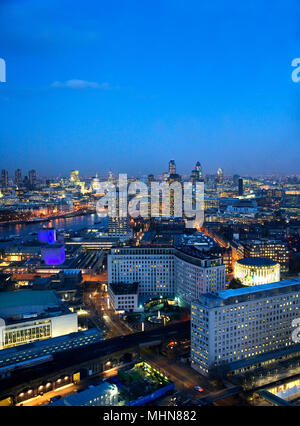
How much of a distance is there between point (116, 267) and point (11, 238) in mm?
8808

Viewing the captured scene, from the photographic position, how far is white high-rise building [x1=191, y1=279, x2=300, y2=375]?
14.5ft

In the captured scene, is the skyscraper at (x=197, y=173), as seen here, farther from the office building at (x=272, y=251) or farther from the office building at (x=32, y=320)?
the office building at (x=32, y=320)

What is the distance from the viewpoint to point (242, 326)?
462cm

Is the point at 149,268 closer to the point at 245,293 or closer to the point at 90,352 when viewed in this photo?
the point at 90,352

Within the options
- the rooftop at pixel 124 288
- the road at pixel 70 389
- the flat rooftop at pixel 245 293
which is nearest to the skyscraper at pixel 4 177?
the rooftop at pixel 124 288

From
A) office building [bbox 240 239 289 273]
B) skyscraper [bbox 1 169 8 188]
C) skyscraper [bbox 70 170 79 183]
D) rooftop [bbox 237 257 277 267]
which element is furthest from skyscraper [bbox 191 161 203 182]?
rooftop [bbox 237 257 277 267]

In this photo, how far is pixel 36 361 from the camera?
468cm

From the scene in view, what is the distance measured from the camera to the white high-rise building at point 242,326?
4.43m

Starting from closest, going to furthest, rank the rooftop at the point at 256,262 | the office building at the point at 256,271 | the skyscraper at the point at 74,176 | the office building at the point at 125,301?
the office building at the point at 125,301
the office building at the point at 256,271
the rooftop at the point at 256,262
the skyscraper at the point at 74,176

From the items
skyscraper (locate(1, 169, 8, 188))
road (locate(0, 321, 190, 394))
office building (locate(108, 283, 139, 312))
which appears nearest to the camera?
road (locate(0, 321, 190, 394))

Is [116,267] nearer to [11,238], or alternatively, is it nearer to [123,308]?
[123,308]

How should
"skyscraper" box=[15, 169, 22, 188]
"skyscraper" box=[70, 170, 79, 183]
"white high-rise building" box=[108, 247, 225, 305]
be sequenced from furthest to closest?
"skyscraper" box=[70, 170, 79, 183] < "skyscraper" box=[15, 169, 22, 188] < "white high-rise building" box=[108, 247, 225, 305]

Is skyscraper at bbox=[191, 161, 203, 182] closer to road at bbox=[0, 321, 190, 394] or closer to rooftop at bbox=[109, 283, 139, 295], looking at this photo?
rooftop at bbox=[109, 283, 139, 295]

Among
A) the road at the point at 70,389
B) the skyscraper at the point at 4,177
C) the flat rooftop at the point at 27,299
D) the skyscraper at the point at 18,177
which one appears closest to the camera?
the road at the point at 70,389
